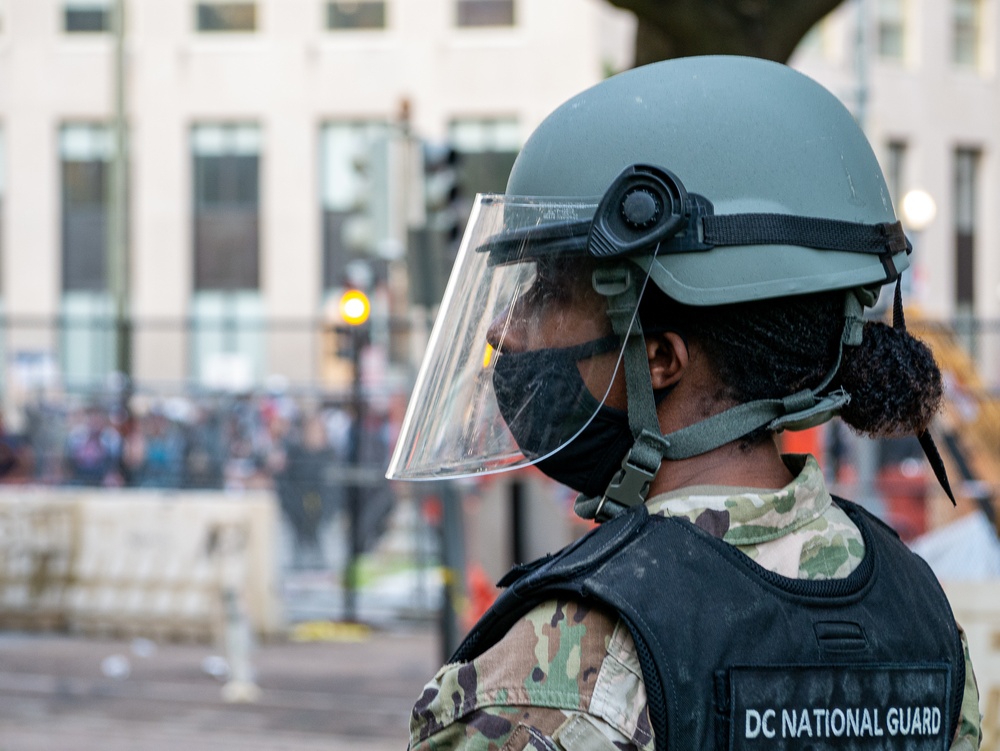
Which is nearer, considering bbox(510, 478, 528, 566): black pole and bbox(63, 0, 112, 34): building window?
bbox(510, 478, 528, 566): black pole

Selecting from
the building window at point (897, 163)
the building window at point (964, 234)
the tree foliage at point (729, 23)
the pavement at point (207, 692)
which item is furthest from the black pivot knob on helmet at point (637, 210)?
the building window at point (964, 234)

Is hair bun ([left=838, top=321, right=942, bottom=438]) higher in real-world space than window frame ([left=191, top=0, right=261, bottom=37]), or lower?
lower

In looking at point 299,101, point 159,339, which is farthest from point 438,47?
point 159,339

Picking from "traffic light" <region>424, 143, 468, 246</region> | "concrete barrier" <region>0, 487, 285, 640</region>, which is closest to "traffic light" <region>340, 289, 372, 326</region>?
"concrete barrier" <region>0, 487, 285, 640</region>

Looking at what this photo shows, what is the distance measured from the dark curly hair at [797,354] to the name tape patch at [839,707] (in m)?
0.31

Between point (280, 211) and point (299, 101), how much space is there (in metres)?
2.33

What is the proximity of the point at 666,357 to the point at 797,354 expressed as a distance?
164 millimetres

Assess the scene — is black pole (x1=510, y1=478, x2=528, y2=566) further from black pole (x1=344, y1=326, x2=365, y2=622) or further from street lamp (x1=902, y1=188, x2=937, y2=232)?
street lamp (x1=902, y1=188, x2=937, y2=232)

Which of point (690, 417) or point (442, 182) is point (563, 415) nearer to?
point (690, 417)

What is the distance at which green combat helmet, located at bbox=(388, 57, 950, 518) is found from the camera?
5.34 feet

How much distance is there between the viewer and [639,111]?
5.56ft

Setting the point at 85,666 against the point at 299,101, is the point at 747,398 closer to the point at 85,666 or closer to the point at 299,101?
the point at 85,666

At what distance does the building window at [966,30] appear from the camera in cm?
3138

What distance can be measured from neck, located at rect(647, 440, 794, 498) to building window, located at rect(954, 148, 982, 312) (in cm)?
3037
